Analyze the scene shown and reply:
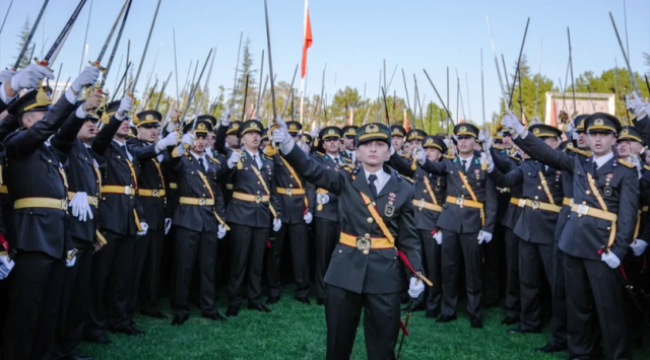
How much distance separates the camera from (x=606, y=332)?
572cm

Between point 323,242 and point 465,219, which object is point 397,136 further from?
point 323,242

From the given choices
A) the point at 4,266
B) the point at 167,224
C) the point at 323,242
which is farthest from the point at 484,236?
the point at 4,266

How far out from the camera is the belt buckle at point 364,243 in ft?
14.9

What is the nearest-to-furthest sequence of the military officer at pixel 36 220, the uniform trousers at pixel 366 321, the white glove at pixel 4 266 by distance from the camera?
the white glove at pixel 4 266 < the uniform trousers at pixel 366 321 < the military officer at pixel 36 220

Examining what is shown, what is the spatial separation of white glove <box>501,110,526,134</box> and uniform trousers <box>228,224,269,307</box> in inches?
155

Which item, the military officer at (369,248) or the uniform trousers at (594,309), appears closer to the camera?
the military officer at (369,248)

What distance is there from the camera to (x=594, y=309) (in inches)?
243

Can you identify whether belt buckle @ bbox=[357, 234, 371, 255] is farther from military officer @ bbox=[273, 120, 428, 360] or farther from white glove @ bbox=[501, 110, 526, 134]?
white glove @ bbox=[501, 110, 526, 134]

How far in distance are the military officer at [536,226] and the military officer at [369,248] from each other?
3096mm

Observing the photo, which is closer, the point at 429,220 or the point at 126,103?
the point at 126,103

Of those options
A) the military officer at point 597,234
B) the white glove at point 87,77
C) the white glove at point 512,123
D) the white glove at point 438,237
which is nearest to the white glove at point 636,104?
the military officer at point 597,234

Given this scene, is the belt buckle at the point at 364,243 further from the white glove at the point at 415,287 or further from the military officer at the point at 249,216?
the military officer at the point at 249,216

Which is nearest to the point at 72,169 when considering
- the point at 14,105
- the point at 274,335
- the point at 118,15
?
the point at 14,105

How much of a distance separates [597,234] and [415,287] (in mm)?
2486
